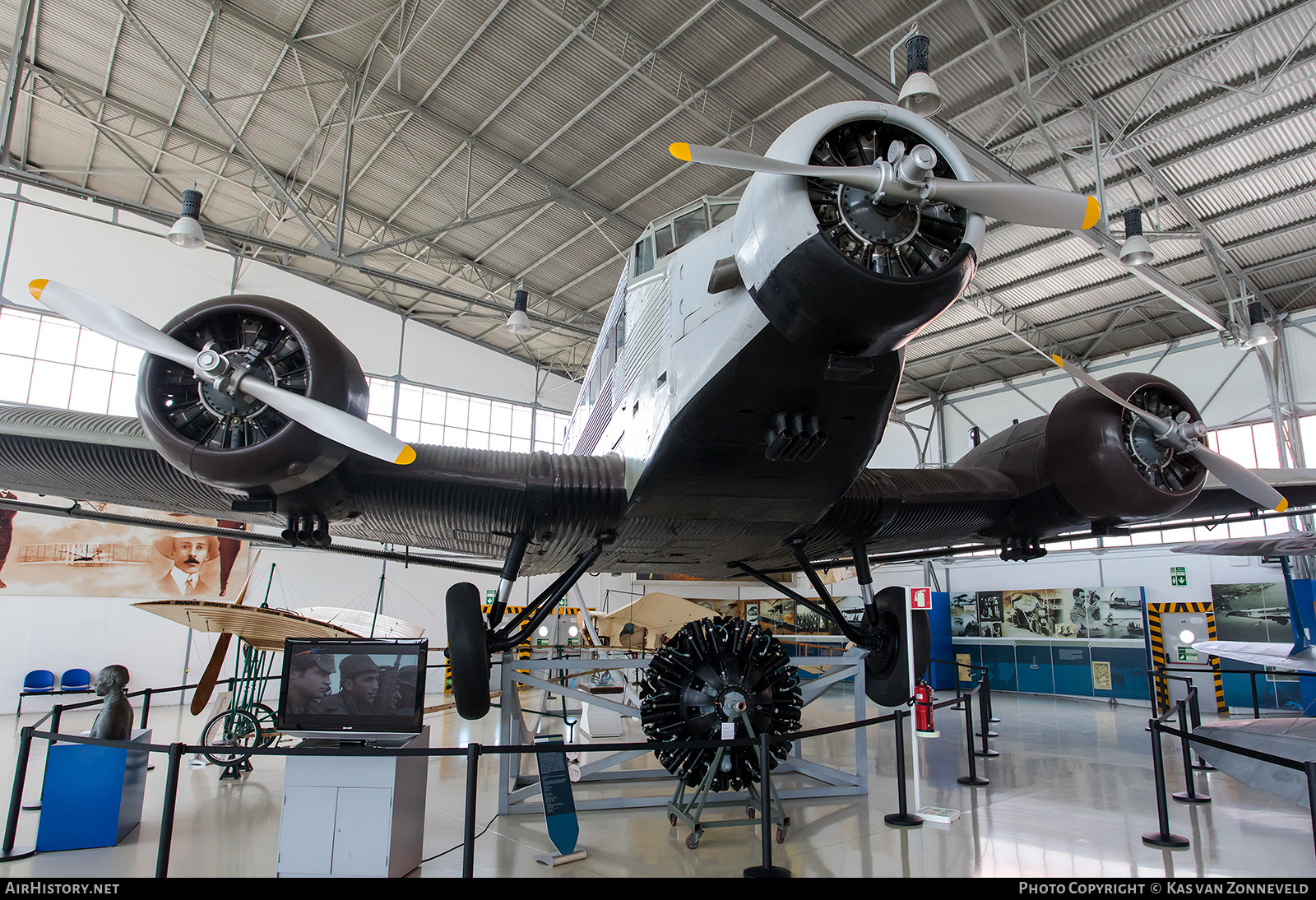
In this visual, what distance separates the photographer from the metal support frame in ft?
23.2

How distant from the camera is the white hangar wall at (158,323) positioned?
677 inches

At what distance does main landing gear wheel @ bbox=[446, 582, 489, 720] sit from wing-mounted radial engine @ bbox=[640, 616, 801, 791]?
204cm

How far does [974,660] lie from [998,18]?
57.2 ft

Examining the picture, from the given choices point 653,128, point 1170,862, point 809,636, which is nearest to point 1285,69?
point 653,128

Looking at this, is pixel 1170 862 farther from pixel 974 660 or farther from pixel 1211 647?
pixel 974 660

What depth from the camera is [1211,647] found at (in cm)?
1194

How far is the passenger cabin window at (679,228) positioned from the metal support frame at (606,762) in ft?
12.1

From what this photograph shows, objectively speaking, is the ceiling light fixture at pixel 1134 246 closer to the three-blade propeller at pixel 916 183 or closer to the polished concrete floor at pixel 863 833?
the polished concrete floor at pixel 863 833

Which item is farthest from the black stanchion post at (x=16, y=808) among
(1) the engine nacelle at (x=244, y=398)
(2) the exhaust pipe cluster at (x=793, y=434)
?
(2) the exhaust pipe cluster at (x=793, y=434)

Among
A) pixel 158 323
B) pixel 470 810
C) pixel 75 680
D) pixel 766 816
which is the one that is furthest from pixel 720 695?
pixel 158 323

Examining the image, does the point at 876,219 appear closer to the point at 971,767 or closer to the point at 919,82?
the point at 919,82

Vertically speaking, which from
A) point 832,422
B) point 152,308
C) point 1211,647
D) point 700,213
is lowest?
point 1211,647

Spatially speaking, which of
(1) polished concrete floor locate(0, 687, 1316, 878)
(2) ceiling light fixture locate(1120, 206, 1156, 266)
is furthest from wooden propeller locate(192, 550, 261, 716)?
(2) ceiling light fixture locate(1120, 206, 1156, 266)

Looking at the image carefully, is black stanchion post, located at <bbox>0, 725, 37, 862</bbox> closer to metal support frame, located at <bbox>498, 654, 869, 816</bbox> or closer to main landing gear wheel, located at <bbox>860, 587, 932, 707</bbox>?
metal support frame, located at <bbox>498, 654, 869, 816</bbox>
